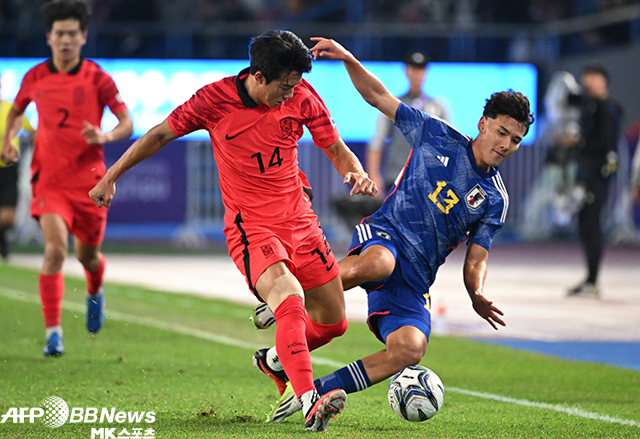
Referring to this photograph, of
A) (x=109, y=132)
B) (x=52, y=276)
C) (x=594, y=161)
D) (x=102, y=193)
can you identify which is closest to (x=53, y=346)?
(x=52, y=276)

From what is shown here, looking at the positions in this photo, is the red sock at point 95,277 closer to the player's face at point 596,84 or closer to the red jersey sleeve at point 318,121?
the red jersey sleeve at point 318,121

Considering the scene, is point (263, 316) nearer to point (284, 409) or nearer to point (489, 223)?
point (284, 409)

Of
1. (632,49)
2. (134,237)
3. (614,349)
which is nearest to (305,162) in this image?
(134,237)

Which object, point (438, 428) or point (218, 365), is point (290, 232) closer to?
point (438, 428)

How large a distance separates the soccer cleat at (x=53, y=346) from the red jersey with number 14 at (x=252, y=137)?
285 cm

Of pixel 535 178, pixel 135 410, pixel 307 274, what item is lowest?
pixel 535 178

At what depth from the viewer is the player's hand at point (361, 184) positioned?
190 inches

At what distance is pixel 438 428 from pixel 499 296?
7348mm

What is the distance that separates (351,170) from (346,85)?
592 inches

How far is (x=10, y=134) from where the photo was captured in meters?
7.47

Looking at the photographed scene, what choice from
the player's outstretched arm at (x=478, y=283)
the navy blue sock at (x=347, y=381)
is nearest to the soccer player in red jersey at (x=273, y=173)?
the navy blue sock at (x=347, y=381)

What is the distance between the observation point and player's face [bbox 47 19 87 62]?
7.36 m

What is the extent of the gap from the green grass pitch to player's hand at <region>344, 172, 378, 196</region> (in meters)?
1.24

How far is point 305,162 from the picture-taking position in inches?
762
